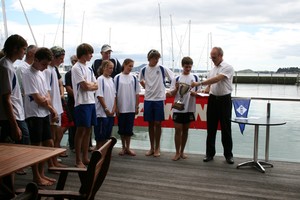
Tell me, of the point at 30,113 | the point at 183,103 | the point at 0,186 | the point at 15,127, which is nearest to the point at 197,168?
the point at 183,103

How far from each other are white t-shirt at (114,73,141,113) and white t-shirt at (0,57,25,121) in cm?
203

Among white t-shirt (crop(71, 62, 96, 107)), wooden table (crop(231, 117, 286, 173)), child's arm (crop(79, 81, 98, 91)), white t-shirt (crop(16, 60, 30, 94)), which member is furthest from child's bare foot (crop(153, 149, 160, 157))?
white t-shirt (crop(16, 60, 30, 94))

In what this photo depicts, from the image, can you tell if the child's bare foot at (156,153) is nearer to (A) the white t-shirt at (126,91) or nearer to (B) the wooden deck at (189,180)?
(B) the wooden deck at (189,180)

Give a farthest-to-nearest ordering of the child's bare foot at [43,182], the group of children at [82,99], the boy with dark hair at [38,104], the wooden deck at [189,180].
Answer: the child's bare foot at [43,182] < the wooden deck at [189,180] < the boy with dark hair at [38,104] < the group of children at [82,99]

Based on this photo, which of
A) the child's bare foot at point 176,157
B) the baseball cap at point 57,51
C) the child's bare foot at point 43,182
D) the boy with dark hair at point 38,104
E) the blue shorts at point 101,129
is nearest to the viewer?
the boy with dark hair at point 38,104

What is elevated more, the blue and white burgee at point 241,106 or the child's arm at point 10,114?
the child's arm at point 10,114

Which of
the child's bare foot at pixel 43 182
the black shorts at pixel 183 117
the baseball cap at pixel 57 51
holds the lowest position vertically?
the child's bare foot at pixel 43 182

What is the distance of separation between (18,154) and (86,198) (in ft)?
1.88

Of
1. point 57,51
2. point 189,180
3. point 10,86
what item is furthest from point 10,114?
point 189,180

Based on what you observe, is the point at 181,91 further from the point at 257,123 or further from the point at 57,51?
the point at 57,51

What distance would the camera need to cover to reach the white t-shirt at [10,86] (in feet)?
8.95

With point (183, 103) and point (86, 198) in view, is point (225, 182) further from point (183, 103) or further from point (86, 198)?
point (86, 198)

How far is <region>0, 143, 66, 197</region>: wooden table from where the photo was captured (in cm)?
183

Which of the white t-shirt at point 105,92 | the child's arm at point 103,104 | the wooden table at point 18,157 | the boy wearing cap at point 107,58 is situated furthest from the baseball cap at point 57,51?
the wooden table at point 18,157
